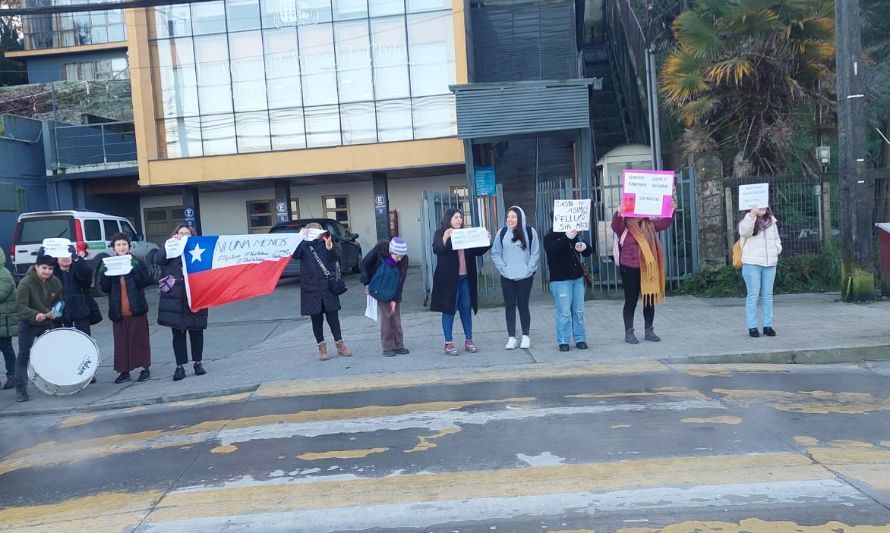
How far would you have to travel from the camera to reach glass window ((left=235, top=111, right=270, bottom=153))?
2100 centimetres

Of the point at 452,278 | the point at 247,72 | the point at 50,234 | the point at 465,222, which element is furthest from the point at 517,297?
the point at 247,72

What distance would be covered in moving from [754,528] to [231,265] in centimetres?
739

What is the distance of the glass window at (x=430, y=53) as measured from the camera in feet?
65.9

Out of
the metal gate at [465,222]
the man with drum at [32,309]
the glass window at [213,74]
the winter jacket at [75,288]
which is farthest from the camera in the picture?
the glass window at [213,74]

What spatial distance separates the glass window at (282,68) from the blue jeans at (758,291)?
46.7ft

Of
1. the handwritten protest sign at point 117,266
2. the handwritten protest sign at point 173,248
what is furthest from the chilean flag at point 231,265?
the handwritten protest sign at point 117,266

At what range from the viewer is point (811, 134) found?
14688mm

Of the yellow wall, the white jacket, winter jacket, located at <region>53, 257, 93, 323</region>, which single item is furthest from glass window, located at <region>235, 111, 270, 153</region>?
the white jacket

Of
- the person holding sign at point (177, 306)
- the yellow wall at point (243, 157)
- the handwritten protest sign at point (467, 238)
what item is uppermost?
the yellow wall at point (243, 157)

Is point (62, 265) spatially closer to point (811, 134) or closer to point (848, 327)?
point (848, 327)

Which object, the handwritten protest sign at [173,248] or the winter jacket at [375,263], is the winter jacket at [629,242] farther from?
the handwritten protest sign at [173,248]

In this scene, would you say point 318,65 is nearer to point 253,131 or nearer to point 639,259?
point 253,131

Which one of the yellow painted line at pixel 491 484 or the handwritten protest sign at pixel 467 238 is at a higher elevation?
the handwritten protest sign at pixel 467 238

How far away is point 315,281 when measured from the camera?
9.60m
